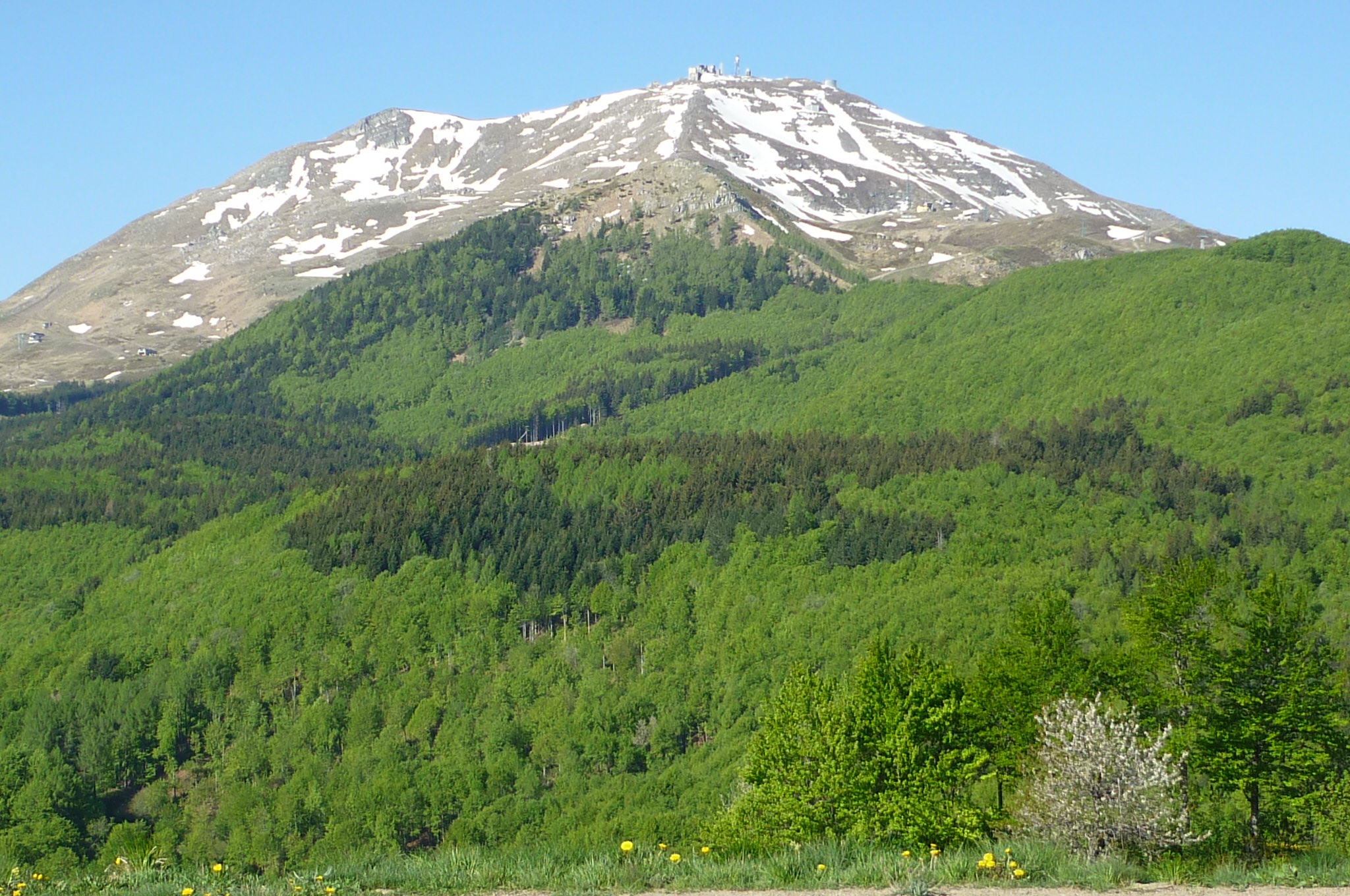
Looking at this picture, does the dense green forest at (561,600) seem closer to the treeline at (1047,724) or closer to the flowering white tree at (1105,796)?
the treeline at (1047,724)

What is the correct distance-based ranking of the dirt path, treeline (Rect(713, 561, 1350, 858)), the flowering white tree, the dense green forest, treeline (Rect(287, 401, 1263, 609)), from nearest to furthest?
the dirt path → the flowering white tree → treeline (Rect(713, 561, 1350, 858)) → the dense green forest → treeline (Rect(287, 401, 1263, 609))

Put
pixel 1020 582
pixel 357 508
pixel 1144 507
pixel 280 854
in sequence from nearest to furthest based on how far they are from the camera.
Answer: pixel 280 854 → pixel 1020 582 → pixel 1144 507 → pixel 357 508

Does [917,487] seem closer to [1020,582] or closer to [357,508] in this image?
[1020,582]

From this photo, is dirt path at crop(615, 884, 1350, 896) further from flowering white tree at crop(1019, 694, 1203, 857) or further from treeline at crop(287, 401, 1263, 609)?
treeline at crop(287, 401, 1263, 609)

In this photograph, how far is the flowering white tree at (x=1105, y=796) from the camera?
32.4 meters

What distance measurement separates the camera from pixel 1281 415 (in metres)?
184

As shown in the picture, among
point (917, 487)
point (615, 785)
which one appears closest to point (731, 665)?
point (615, 785)

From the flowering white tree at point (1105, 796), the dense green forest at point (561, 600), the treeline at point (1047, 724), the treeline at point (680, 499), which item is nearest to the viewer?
the flowering white tree at point (1105, 796)

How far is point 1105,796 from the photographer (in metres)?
33.4

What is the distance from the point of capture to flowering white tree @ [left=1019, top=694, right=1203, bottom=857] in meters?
32.4

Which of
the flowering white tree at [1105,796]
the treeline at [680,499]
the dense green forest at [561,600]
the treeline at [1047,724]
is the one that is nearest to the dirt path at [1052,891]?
the flowering white tree at [1105,796]

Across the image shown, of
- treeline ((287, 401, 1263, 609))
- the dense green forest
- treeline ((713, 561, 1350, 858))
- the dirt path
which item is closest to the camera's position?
the dirt path

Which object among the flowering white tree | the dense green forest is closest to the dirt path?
the flowering white tree

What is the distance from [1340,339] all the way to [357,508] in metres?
136
